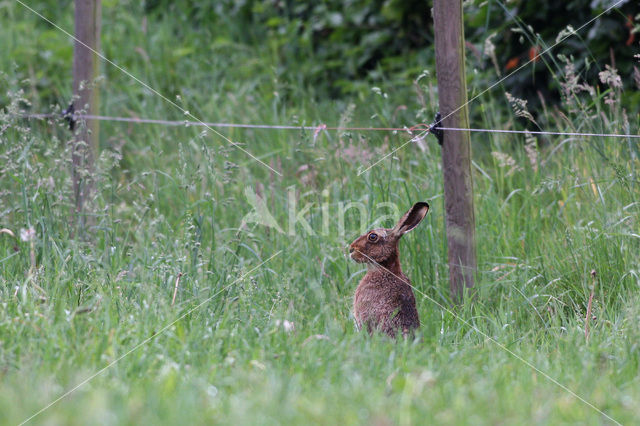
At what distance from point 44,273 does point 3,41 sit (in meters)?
5.16

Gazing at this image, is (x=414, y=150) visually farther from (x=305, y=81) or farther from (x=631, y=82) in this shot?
(x=305, y=81)

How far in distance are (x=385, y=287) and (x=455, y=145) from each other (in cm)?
84

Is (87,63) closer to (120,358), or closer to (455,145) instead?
(455,145)

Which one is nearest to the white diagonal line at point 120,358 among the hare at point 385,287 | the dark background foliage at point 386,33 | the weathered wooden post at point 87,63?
the hare at point 385,287

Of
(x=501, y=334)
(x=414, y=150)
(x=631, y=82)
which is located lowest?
(x=501, y=334)

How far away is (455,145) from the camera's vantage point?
12.8 ft

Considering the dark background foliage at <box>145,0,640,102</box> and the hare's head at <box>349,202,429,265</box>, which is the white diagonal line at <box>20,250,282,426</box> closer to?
the hare's head at <box>349,202,429,265</box>

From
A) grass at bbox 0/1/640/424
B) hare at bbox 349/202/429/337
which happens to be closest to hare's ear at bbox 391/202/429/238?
hare at bbox 349/202/429/337

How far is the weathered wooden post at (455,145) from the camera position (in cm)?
388

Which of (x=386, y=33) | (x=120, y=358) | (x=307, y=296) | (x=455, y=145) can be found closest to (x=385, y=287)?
(x=307, y=296)

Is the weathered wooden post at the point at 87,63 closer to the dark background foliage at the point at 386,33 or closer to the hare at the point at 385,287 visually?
the hare at the point at 385,287

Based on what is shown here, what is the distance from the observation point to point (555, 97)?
6629mm

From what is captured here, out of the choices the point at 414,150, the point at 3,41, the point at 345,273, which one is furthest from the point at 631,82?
the point at 3,41

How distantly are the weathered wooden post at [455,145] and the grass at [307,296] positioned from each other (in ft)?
0.58
